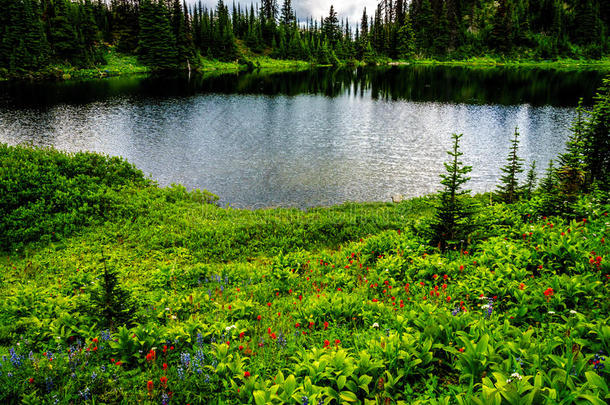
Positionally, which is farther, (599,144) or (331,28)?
(331,28)

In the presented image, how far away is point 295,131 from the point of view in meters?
37.9

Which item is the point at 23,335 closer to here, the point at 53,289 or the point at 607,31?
the point at 53,289

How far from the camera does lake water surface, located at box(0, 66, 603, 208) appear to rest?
24.2 m

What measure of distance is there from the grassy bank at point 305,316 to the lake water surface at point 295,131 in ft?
31.3

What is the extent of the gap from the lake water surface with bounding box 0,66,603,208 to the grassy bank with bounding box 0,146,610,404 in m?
9.54

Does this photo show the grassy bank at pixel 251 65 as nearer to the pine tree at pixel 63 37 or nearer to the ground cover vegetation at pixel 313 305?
the pine tree at pixel 63 37

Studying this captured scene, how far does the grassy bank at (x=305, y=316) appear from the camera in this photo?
4.86 metres

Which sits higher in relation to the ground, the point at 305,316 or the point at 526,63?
Answer: the point at 526,63

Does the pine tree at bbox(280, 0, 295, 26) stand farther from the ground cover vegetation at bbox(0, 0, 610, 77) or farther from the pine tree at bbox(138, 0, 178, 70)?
the pine tree at bbox(138, 0, 178, 70)

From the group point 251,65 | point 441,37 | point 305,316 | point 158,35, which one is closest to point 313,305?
point 305,316

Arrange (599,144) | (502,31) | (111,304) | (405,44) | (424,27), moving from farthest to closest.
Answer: (424,27) → (405,44) → (502,31) → (599,144) → (111,304)

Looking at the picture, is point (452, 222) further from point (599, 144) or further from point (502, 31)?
point (502, 31)

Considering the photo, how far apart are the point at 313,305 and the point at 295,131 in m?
31.7

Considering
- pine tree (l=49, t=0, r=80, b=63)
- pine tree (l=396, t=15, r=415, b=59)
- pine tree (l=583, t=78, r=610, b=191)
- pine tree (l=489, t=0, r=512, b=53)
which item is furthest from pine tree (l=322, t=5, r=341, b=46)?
pine tree (l=583, t=78, r=610, b=191)
